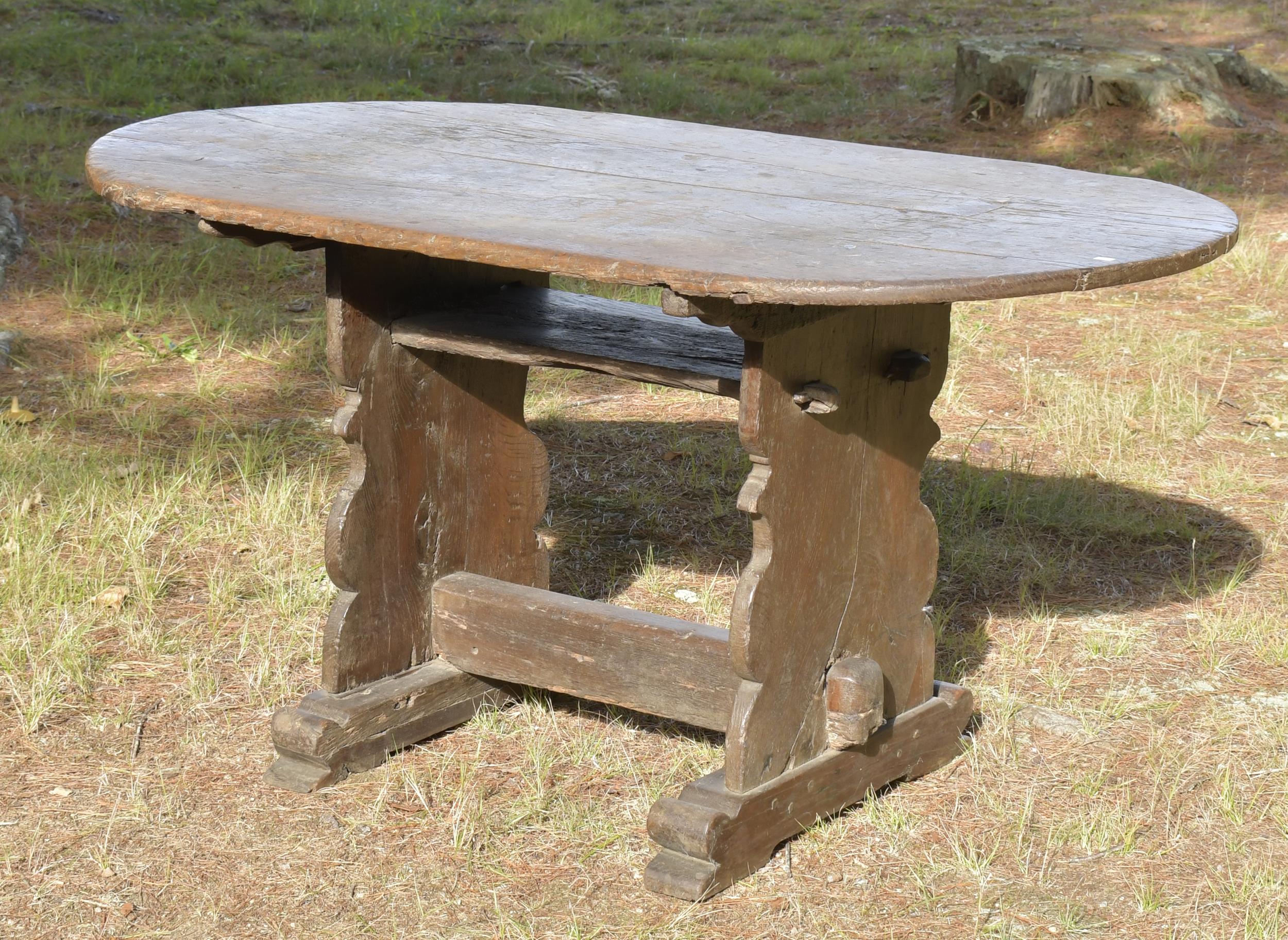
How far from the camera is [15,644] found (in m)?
3.03

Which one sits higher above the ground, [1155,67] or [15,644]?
[1155,67]

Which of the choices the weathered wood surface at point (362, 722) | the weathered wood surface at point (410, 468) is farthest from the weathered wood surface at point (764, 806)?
the weathered wood surface at point (410, 468)

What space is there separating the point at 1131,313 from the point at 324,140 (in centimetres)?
339

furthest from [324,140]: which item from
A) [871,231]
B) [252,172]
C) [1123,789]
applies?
[1123,789]

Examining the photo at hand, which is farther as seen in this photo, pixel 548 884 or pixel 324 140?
pixel 324 140

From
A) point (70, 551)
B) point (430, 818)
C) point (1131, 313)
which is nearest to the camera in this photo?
point (430, 818)

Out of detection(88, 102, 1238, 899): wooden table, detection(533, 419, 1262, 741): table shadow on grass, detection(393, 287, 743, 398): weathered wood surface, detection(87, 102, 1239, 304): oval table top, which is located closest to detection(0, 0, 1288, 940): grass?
detection(533, 419, 1262, 741): table shadow on grass

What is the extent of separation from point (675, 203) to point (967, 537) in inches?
65.8

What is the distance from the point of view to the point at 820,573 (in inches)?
96.7

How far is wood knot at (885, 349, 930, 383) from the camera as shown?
247 cm

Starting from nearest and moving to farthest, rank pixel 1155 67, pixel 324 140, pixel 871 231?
pixel 871 231, pixel 324 140, pixel 1155 67

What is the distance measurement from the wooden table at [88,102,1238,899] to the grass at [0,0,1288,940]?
0.46 feet

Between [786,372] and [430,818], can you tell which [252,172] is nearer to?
[786,372]

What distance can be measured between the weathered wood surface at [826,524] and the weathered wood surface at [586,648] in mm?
126
